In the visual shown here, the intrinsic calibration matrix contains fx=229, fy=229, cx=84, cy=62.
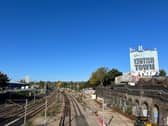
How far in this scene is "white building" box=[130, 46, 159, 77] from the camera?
4306 inches

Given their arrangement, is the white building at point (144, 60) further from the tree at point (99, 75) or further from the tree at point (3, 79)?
the tree at point (3, 79)

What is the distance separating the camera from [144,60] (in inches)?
4350

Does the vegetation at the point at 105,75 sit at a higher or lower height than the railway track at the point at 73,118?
higher

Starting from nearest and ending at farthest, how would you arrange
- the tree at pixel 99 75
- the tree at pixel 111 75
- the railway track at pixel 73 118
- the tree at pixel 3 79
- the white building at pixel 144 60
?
the railway track at pixel 73 118 < the white building at pixel 144 60 < the tree at pixel 3 79 < the tree at pixel 111 75 < the tree at pixel 99 75

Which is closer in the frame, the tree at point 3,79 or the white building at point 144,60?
the white building at point 144,60

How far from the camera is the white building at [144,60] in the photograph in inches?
4306

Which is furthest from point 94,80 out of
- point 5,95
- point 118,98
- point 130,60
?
point 118,98

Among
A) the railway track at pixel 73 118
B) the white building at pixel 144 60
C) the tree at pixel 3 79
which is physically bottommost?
the railway track at pixel 73 118

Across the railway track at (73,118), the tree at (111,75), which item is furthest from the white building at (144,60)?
the railway track at (73,118)

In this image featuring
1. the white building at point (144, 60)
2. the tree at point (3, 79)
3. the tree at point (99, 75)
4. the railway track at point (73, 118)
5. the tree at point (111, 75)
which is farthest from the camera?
the tree at point (99, 75)

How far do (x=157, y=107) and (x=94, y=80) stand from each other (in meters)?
112

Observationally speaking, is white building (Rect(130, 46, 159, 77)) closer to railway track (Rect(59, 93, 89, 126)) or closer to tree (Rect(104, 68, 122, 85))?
tree (Rect(104, 68, 122, 85))

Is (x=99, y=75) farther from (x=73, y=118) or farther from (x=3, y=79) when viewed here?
(x=73, y=118)

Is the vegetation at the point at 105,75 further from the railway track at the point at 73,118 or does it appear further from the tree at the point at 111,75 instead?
the railway track at the point at 73,118
